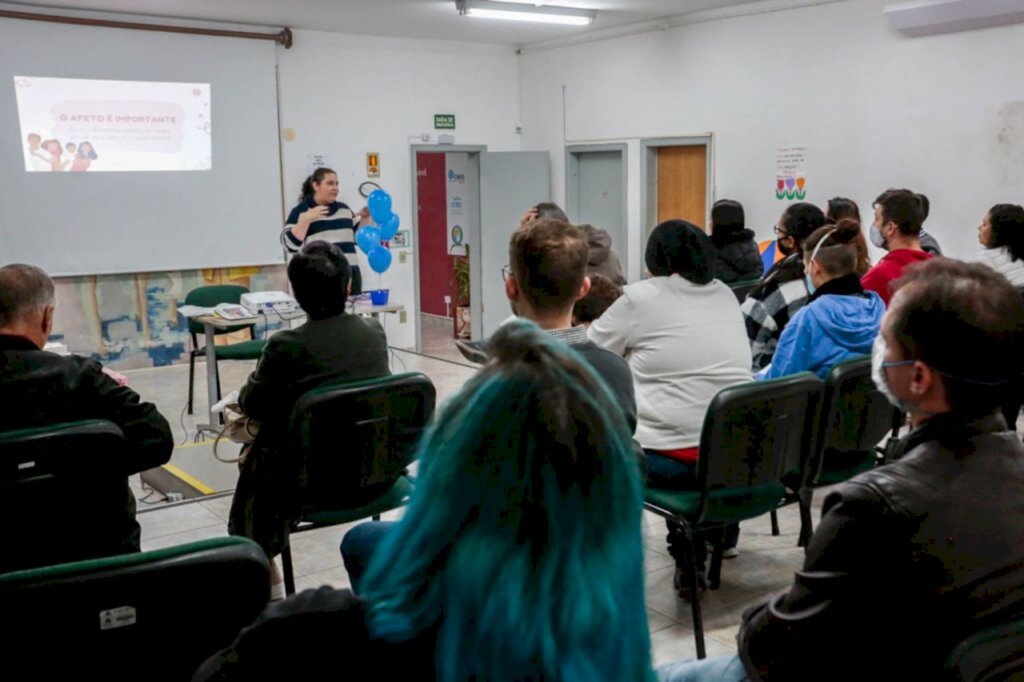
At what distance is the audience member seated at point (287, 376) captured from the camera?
2.85m

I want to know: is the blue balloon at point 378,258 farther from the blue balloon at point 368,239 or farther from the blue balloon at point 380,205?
the blue balloon at point 380,205

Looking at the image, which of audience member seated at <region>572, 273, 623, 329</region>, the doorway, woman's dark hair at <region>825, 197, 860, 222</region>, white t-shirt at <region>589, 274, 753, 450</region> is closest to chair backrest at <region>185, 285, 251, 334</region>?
the doorway

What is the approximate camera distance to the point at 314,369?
289 cm

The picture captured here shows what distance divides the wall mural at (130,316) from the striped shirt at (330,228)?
0.85 metres

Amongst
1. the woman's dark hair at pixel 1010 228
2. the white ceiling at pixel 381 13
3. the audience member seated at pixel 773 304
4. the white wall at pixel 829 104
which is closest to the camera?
the audience member seated at pixel 773 304

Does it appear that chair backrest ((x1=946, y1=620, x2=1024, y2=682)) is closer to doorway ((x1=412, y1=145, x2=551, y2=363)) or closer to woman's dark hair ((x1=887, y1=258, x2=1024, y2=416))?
woman's dark hair ((x1=887, y1=258, x2=1024, y2=416))

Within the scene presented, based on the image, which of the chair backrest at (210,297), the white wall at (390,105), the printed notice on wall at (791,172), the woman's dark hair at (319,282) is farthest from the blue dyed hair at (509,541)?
the white wall at (390,105)

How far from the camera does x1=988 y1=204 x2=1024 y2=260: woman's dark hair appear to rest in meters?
4.53

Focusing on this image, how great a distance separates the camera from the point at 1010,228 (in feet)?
14.9

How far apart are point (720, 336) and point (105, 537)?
1835 millimetres

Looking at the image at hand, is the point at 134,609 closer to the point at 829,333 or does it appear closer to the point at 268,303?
the point at 829,333

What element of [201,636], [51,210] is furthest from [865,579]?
[51,210]

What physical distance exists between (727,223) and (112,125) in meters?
4.91

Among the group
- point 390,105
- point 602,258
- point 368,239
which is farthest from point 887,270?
point 390,105
